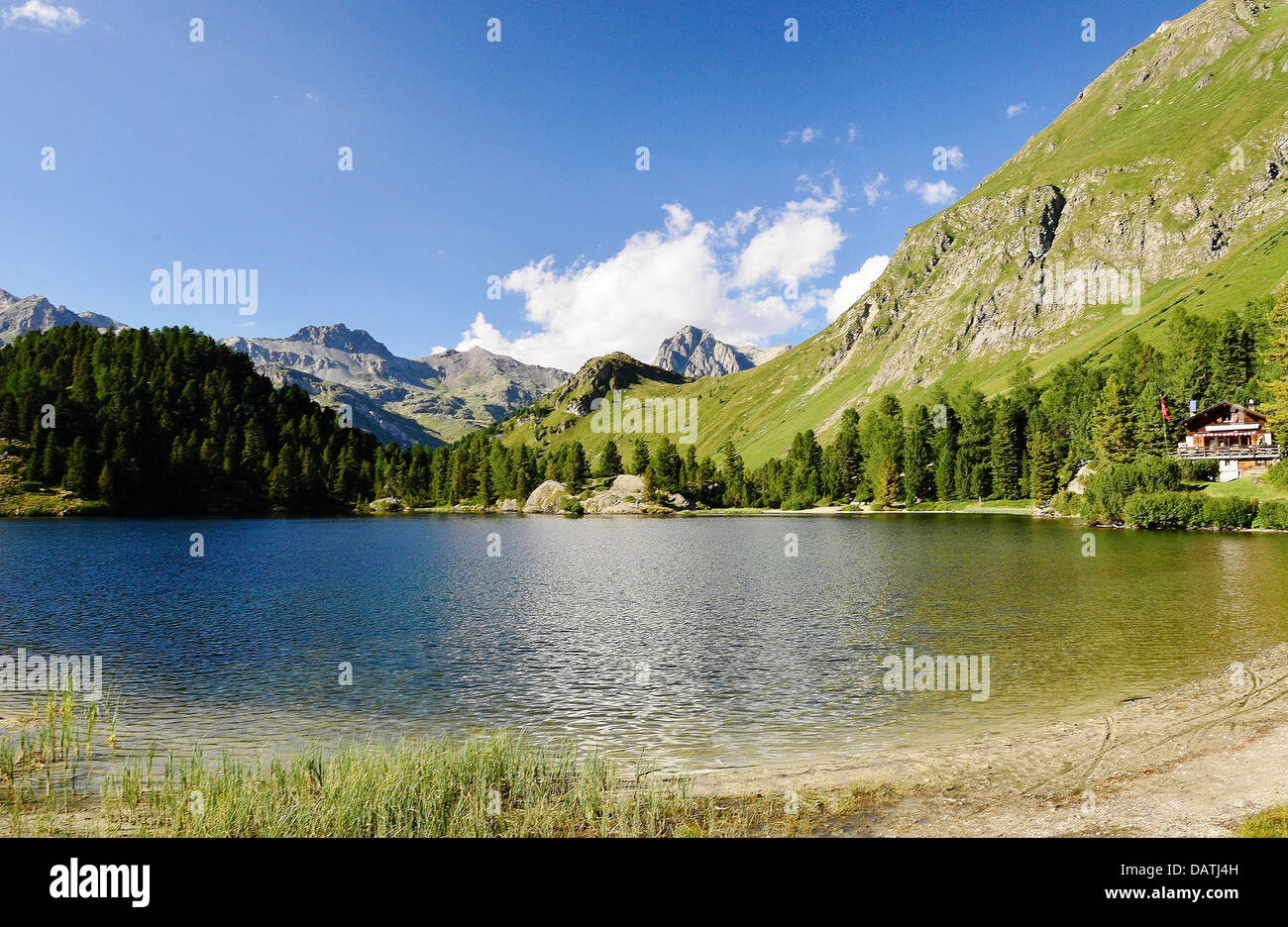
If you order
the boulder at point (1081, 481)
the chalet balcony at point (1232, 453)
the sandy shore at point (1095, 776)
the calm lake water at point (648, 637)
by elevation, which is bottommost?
the calm lake water at point (648, 637)

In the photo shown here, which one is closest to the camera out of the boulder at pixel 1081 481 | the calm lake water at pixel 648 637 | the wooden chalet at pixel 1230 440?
the calm lake water at pixel 648 637

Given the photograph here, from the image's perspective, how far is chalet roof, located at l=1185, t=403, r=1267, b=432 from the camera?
442 ft

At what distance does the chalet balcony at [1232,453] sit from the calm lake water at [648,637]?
55873 millimetres

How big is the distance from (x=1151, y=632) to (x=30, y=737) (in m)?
52.4

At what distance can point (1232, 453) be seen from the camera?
133 meters

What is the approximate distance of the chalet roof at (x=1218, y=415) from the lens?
442ft

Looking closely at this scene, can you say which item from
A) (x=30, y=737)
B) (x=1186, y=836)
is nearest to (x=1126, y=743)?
(x=1186, y=836)

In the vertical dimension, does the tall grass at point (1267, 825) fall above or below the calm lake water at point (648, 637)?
above

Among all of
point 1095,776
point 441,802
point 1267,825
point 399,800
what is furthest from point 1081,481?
point 399,800

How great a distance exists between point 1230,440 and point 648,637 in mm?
155895

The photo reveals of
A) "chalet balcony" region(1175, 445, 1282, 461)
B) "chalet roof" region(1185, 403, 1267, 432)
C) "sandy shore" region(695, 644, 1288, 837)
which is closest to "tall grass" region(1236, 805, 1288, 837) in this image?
"sandy shore" region(695, 644, 1288, 837)

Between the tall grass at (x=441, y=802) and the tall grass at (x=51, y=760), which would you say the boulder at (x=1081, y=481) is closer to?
the tall grass at (x=441, y=802)

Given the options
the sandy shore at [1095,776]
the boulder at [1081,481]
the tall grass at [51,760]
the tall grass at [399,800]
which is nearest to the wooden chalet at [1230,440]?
the boulder at [1081,481]
